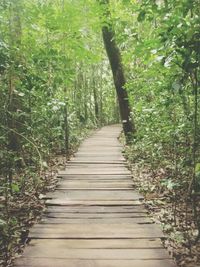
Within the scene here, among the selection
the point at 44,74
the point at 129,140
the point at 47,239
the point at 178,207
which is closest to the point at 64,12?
the point at 44,74

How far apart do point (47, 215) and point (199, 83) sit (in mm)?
2442

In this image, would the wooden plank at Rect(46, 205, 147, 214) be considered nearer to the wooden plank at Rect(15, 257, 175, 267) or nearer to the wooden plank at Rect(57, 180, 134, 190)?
the wooden plank at Rect(57, 180, 134, 190)

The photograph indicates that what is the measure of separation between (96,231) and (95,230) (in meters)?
0.03

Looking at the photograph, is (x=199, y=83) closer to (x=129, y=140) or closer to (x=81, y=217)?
(x=81, y=217)

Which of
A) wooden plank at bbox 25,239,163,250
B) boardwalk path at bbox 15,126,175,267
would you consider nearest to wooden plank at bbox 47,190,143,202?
boardwalk path at bbox 15,126,175,267

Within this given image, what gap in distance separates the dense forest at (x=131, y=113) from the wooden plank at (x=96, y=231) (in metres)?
0.19

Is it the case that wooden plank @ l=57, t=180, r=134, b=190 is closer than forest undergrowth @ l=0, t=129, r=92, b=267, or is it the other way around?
forest undergrowth @ l=0, t=129, r=92, b=267

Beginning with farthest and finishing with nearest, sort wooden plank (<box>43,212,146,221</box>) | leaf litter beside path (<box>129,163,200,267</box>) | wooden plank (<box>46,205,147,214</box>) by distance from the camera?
1. wooden plank (<box>46,205,147,214</box>)
2. wooden plank (<box>43,212,146,221</box>)
3. leaf litter beside path (<box>129,163,200,267</box>)

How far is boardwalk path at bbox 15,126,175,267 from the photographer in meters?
3.38

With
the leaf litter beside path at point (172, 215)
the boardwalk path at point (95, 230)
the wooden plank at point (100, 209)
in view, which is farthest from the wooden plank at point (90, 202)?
the leaf litter beside path at point (172, 215)

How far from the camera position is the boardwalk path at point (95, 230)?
11.1ft

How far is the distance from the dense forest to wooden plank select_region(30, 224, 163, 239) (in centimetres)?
19

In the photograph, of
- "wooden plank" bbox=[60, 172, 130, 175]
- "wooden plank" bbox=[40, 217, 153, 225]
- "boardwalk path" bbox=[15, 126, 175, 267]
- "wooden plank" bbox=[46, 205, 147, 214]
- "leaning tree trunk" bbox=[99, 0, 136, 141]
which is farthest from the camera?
"leaning tree trunk" bbox=[99, 0, 136, 141]

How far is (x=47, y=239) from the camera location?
3861 millimetres
